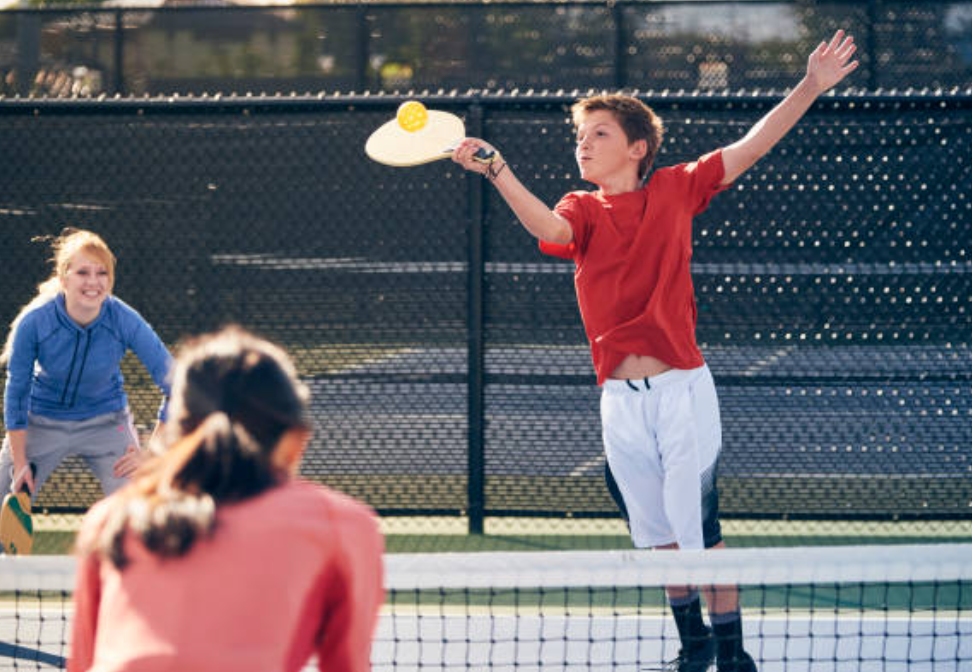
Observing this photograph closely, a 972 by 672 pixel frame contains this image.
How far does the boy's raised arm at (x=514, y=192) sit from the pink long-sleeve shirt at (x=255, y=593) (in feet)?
5.99

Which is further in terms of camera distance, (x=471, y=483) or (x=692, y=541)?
(x=471, y=483)

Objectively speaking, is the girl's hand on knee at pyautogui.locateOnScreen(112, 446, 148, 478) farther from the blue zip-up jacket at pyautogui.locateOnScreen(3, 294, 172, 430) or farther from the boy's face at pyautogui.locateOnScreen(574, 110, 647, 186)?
the boy's face at pyautogui.locateOnScreen(574, 110, 647, 186)

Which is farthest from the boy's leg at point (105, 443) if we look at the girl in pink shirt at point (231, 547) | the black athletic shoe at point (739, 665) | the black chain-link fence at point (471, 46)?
the black chain-link fence at point (471, 46)

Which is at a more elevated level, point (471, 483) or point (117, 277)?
point (117, 277)

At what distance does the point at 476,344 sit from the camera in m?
6.02

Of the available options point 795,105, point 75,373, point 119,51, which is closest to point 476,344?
point 75,373

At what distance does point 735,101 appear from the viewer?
18.7ft

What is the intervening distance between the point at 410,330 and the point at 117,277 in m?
1.44

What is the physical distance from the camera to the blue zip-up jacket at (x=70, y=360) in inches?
184

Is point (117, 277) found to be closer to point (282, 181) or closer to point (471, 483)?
point (282, 181)

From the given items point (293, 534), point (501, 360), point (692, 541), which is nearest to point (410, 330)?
point (501, 360)

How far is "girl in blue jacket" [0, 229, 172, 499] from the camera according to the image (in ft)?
15.3

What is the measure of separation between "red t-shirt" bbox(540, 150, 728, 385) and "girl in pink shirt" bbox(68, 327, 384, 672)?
2.02 metres

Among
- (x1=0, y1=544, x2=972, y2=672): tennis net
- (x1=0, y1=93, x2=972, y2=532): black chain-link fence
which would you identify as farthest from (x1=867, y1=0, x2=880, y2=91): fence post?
(x1=0, y1=544, x2=972, y2=672): tennis net
